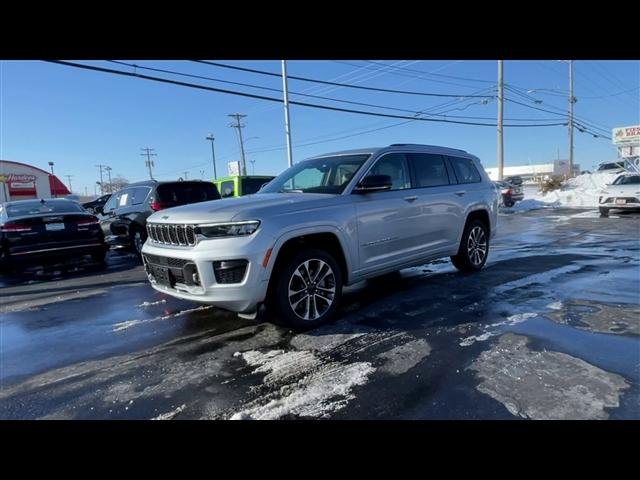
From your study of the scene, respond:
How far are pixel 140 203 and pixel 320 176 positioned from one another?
6.12m

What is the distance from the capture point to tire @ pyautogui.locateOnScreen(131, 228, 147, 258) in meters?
9.12

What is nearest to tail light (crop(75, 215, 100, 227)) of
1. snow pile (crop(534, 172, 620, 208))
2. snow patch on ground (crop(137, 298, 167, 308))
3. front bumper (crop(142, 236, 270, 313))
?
snow patch on ground (crop(137, 298, 167, 308))

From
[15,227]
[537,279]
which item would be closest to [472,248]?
[537,279]

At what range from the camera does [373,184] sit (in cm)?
411

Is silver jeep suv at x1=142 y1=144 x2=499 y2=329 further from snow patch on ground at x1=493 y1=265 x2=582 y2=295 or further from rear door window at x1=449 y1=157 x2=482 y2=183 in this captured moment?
snow patch on ground at x1=493 y1=265 x2=582 y2=295

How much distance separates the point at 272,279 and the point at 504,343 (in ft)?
7.25

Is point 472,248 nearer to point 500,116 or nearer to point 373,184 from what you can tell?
point 373,184

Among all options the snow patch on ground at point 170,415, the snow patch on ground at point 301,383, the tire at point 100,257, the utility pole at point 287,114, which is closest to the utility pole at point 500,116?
the utility pole at point 287,114

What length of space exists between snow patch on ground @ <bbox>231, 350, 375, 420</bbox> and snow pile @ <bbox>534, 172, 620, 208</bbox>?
70.5 feet

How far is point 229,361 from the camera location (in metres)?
3.24

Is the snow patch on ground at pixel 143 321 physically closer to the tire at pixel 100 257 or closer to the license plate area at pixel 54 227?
the license plate area at pixel 54 227
